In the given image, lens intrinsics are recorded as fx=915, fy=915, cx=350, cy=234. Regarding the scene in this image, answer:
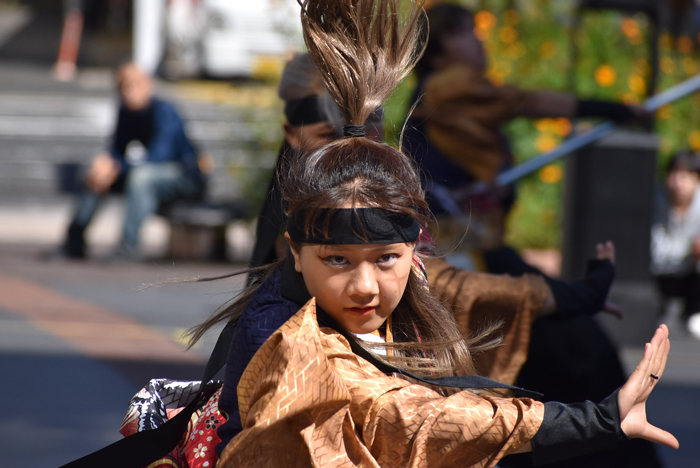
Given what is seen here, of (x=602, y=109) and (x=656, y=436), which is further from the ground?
(x=602, y=109)

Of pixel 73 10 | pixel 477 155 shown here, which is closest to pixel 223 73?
pixel 73 10

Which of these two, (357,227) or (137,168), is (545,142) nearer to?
(137,168)

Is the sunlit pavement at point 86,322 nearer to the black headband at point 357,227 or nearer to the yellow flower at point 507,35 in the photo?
the black headband at point 357,227

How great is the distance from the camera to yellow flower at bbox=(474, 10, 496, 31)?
896cm

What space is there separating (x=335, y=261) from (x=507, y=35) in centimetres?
776

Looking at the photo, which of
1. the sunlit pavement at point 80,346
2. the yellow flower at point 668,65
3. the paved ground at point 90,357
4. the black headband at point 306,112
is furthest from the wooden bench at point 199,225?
the black headband at point 306,112

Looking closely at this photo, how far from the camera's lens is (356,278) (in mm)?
1788

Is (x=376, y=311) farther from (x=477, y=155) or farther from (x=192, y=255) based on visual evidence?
(x=192, y=255)

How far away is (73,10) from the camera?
20672 millimetres

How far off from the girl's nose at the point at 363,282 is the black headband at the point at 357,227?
6 centimetres

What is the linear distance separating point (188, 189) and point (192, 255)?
0.63 metres

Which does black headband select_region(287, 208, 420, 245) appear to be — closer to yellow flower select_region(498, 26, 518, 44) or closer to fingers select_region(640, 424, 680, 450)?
fingers select_region(640, 424, 680, 450)

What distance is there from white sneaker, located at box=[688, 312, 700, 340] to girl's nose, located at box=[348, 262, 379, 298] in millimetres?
5395

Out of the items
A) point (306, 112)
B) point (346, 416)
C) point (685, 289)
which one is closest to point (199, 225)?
point (685, 289)
